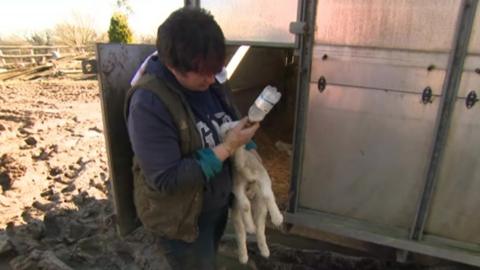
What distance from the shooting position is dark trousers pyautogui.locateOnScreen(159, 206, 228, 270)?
1.67 meters

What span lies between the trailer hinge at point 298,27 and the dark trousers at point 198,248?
4.37 ft

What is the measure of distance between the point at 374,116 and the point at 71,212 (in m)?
2.97

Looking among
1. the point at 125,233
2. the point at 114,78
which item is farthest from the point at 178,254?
the point at 114,78

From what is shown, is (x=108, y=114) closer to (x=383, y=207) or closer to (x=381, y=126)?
(x=381, y=126)

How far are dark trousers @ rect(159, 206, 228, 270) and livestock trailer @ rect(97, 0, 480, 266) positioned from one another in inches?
18.5

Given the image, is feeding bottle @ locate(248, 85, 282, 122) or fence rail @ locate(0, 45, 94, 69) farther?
fence rail @ locate(0, 45, 94, 69)

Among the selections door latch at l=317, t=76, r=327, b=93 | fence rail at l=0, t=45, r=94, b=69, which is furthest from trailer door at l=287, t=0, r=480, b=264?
fence rail at l=0, t=45, r=94, b=69

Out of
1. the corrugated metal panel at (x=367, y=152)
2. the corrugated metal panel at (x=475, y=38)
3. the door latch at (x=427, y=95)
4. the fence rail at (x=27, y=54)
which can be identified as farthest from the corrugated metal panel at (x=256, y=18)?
the fence rail at (x=27, y=54)

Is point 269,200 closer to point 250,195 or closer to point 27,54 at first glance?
point 250,195

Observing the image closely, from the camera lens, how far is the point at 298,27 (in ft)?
7.82

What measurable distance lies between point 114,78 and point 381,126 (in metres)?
1.75

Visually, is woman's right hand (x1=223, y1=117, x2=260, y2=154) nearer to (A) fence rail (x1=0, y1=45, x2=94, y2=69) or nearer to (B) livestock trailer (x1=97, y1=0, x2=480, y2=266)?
(B) livestock trailer (x1=97, y1=0, x2=480, y2=266)

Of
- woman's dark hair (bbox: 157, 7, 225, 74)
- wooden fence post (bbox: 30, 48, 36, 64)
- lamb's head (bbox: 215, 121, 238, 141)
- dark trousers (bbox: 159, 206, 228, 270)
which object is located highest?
woman's dark hair (bbox: 157, 7, 225, 74)

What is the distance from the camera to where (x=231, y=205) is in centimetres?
178
